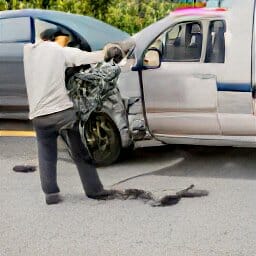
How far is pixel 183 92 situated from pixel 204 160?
967 millimetres

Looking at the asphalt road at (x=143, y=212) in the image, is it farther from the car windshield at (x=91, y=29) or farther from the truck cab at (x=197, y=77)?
the car windshield at (x=91, y=29)

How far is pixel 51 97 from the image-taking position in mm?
4648

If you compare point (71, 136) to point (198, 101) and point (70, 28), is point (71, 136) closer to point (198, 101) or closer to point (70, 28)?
point (198, 101)

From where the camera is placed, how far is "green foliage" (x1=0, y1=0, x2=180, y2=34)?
12.0m

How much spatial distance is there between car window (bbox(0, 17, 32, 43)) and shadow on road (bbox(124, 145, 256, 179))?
2358mm

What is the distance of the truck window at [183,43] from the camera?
5.56 metres

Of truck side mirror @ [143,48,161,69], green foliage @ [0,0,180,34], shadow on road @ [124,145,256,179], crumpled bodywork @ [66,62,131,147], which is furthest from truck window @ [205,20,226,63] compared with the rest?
green foliage @ [0,0,180,34]

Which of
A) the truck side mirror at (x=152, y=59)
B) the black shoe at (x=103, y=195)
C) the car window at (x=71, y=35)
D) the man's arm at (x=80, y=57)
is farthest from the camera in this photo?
the car window at (x=71, y=35)

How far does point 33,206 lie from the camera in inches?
191

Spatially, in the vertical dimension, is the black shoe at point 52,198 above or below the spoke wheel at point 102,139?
below

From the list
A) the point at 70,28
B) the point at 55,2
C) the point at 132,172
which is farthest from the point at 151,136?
the point at 55,2

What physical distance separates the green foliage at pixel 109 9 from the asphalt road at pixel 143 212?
248 inches

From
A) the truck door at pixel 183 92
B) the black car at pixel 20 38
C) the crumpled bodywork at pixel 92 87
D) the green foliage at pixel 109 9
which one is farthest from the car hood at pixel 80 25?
the green foliage at pixel 109 9

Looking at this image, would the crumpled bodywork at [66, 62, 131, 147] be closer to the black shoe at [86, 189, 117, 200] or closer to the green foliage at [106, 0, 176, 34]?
the black shoe at [86, 189, 117, 200]
